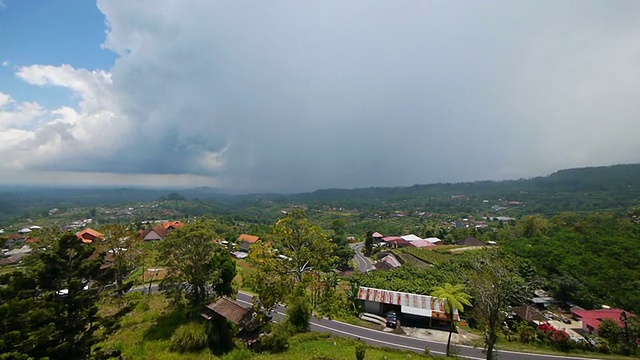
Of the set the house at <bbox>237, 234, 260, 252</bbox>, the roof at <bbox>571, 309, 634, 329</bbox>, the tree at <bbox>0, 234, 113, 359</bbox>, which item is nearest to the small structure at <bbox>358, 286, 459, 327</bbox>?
the roof at <bbox>571, 309, 634, 329</bbox>

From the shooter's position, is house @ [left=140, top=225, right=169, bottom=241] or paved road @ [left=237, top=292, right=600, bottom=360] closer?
paved road @ [left=237, top=292, right=600, bottom=360]

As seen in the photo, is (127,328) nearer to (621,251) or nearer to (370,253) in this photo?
(370,253)

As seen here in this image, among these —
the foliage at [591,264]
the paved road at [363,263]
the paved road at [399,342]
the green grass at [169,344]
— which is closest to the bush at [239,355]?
the green grass at [169,344]

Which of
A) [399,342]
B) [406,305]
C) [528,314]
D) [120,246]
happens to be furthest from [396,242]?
[120,246]

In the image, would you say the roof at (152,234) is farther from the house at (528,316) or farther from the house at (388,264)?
the house at (528,316)

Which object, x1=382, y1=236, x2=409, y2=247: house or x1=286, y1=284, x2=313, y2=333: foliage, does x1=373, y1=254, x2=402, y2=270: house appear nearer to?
x1=382, y1=236, x2=409, y2=247: house

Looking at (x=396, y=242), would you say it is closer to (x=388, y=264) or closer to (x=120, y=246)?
(x=388, y=264)
